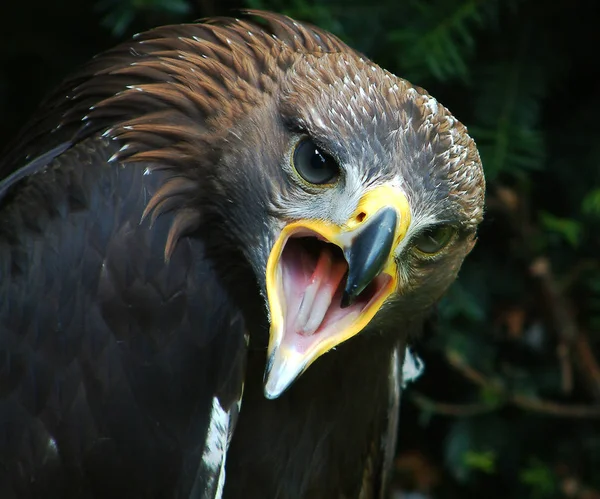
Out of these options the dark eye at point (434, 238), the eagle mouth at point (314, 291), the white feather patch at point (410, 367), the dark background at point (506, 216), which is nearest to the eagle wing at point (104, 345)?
the eagle mouth at point (314, 291)

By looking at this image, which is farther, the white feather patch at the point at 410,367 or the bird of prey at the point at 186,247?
the white feather patch at the point at 410,367

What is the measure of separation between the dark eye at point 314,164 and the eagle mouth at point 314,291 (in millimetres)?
121

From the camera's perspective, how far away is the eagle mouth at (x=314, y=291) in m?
2.13

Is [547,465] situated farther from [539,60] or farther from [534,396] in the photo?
[539,60]

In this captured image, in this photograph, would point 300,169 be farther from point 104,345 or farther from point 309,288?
point 104,345

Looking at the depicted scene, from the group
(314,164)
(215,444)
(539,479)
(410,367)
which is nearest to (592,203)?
(410,367)

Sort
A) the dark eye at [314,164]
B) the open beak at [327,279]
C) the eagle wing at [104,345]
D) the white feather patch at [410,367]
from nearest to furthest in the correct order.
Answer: the open beak at [327,279], the dark eye at [314,164], the eagle wing at [104,345], the white feather patch at [410,367]

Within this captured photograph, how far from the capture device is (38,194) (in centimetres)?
236

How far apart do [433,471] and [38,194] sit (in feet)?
7.46

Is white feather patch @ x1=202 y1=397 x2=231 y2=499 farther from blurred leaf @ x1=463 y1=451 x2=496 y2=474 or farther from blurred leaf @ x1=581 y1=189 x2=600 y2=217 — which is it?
blurred leaf @ x1=581 y1=189 x2=600 y2=217

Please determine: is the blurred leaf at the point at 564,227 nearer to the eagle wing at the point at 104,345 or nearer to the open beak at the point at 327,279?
the open beak at the point at 327,279

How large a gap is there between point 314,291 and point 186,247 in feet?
1.18

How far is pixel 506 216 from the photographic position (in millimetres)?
3674

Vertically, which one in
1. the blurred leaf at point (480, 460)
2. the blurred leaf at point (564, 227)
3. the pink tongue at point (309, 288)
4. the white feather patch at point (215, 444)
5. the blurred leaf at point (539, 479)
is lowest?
the blurred leaf at point (539, 479)
